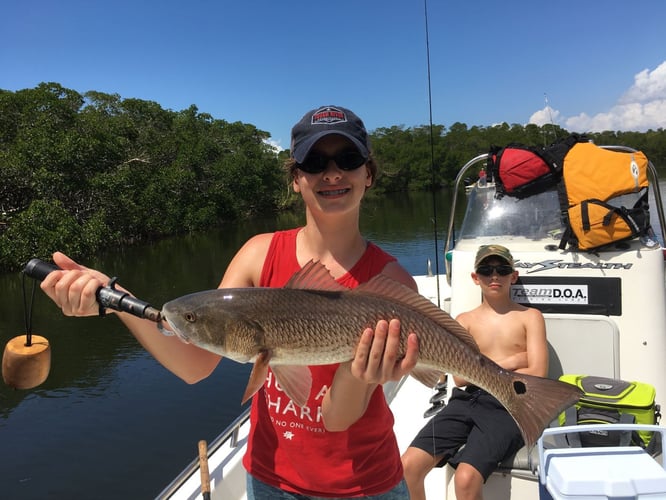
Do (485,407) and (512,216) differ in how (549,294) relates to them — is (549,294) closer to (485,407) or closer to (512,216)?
(512,216)

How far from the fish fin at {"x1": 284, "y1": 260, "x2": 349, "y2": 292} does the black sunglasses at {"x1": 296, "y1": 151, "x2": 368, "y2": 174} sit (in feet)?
1.20

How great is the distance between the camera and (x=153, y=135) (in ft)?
137

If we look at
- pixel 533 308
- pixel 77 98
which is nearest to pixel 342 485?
pixel 533 308

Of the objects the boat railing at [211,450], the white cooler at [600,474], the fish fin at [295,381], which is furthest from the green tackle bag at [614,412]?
the boat railing at [211,450]

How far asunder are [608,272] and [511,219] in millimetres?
982

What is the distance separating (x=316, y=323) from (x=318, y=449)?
49 centimetres

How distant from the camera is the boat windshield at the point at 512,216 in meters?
4.30

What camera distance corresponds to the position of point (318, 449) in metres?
1.85

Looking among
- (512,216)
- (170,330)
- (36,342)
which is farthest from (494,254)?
(36,342)

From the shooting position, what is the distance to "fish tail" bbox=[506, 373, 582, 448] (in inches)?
74.7

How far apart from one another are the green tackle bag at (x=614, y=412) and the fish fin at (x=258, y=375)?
2.02 meters

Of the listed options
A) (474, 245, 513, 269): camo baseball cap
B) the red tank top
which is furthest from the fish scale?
(474, 245, 513, 269): camo baseball cap

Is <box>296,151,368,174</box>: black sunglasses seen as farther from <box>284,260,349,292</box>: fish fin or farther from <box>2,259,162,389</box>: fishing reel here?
<box>2,259,162,389</box>: fishing reel

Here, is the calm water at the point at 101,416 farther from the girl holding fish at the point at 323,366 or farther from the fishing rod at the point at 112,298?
the fishing rod at the point at 112,298
